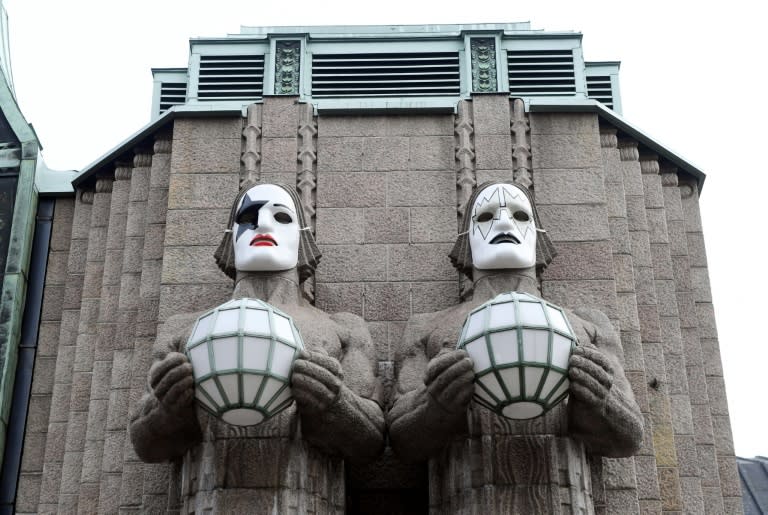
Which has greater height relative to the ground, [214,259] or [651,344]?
[214,259]

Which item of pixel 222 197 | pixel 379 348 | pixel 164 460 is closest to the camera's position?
pixel 164 460

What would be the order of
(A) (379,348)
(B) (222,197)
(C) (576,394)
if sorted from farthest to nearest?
1. (B) (222,197)
2. (A) (379,348)
3. (C) (576,394)

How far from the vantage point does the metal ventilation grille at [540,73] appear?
13289 millimetres

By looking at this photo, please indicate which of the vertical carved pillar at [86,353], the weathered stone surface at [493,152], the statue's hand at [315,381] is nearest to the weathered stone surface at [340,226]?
the weathered stone surface at [493,152]

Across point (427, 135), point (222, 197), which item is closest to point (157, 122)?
point (222, 197)

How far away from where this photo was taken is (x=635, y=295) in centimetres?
1162

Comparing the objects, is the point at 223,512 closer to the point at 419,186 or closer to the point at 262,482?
the point at 262,482

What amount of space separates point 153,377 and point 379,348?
248 centimetres

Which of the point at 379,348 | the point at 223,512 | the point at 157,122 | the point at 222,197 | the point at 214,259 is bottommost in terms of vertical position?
the point at 223,512

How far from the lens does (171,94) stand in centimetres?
1442

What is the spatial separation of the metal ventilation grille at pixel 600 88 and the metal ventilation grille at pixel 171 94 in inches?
171

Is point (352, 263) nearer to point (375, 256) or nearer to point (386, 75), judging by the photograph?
point (375, 256)

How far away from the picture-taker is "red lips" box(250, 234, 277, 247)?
10.8 metres

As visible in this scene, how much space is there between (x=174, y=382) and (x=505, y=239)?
2962mm
